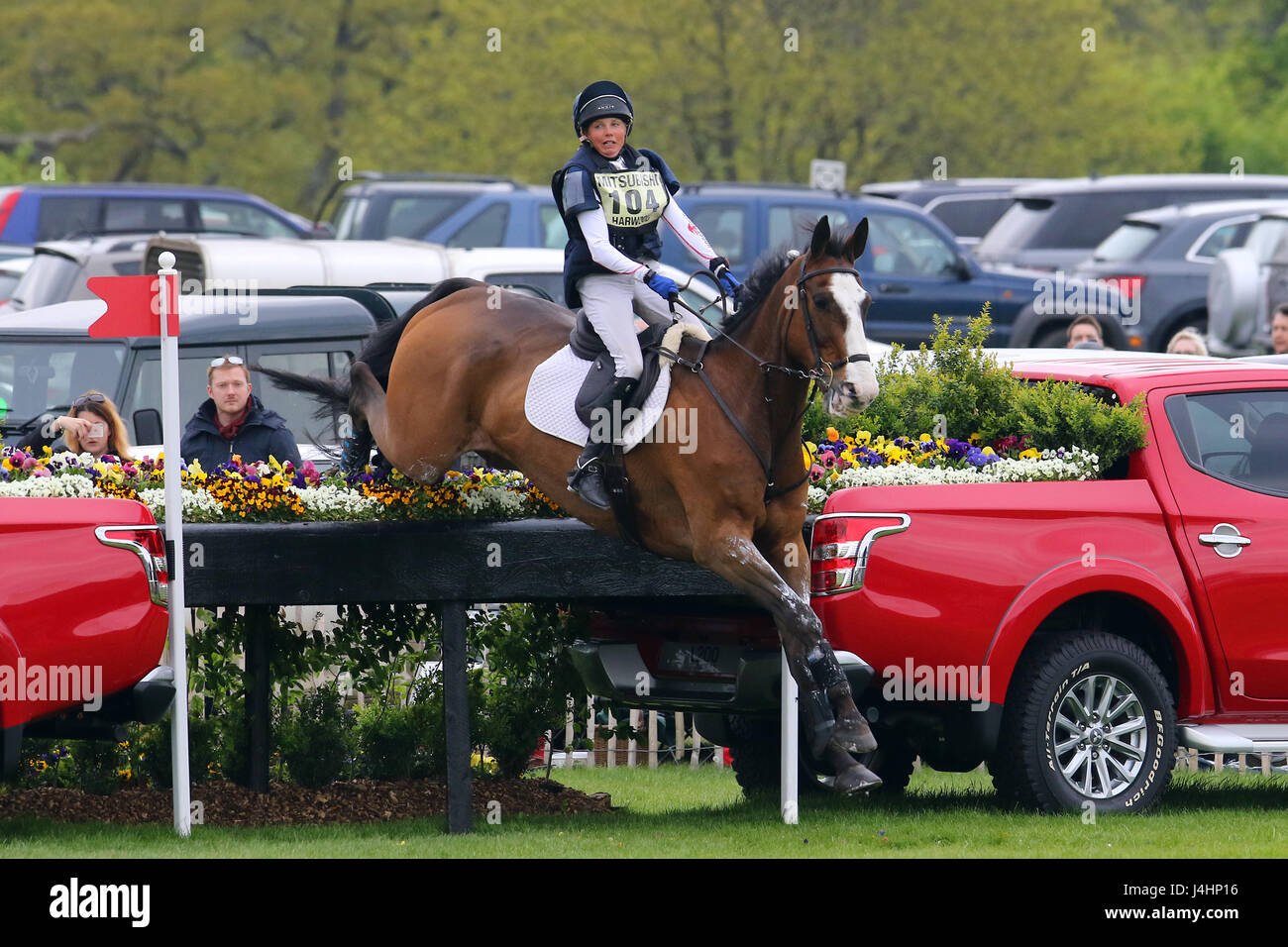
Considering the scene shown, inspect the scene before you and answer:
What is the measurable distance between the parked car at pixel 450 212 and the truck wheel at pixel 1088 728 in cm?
1347

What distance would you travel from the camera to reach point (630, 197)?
874cm

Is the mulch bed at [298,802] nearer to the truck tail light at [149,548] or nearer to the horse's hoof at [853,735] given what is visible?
the truck tail light at [149,548]

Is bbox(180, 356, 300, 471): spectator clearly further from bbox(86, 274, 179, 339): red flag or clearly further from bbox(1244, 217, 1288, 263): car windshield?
bbox(1244, 217, 1288, 263): car windshield

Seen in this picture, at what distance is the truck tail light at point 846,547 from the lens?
8.38 metres

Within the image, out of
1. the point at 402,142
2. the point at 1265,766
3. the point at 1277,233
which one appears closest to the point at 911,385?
the point at 1265,766

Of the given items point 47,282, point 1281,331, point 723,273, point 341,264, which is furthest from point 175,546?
point 47,282

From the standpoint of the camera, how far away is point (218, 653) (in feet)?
31.3

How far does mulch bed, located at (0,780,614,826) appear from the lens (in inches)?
361

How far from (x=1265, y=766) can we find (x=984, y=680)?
3.57m

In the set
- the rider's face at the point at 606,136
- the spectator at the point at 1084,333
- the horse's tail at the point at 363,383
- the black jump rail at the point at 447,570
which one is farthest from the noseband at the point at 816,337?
the spectator at the point at 1084,333

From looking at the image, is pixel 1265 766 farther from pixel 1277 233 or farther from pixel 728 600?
pixel 1277 233

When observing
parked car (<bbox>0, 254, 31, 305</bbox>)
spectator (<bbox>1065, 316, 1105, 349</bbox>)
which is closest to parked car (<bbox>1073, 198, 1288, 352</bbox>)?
spectator (<bbox>1065, 316, 1105, 349</bbox>)

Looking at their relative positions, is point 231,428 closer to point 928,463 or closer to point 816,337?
point 928,463

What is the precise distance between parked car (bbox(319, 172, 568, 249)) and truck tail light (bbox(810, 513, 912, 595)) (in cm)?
1339
